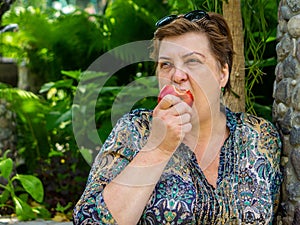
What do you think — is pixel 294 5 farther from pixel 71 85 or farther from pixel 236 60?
pixel 71 85

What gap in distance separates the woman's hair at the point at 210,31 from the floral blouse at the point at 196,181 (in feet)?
0.97

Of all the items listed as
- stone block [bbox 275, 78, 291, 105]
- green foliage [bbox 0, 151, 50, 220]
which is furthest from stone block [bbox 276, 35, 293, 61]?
green foliage [bbox 0, 151, 50, 220]

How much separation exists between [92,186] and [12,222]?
2102 mm

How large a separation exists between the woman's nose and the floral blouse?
0.76ft

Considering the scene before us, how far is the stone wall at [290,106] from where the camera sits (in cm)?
258

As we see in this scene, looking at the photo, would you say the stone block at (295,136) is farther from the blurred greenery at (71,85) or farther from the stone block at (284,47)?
the blurred greenery at (71,85)

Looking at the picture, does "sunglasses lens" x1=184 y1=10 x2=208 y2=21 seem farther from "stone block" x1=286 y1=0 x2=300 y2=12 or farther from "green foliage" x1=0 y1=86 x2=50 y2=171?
"green foliage" x1=0 y1=86 x2=50 y2=171

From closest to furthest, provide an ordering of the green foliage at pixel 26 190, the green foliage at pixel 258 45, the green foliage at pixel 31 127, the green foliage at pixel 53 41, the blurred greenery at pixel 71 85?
the green foliage at pixel 258 45, the green foliage at pixel 26 190, the blurred greenery at pixel 71 85, the green foliage at pixel 31 127, the green foliage at pixel 53 41

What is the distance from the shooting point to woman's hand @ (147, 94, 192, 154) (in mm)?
2180

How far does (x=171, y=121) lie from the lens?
7.14 ft

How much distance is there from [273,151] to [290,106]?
225mm

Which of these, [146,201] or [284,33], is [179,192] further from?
[284,33]

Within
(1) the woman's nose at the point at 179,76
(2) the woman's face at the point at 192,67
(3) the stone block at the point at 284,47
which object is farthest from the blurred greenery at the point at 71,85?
(1) the woman's nose at the point at 179,76

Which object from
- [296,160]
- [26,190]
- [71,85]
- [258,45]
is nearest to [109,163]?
[296,160]
